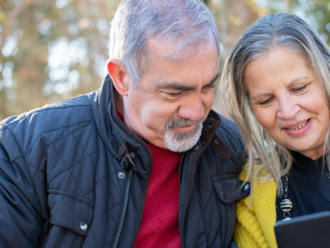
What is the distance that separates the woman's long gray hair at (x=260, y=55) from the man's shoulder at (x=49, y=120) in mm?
946

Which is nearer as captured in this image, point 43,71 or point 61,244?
point 61,244

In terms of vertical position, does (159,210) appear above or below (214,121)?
below

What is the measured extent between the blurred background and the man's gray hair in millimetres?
6060

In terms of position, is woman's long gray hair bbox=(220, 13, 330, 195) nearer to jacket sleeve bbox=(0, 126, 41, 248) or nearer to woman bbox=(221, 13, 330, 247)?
woman bbox=(221, 13, 330, 247)

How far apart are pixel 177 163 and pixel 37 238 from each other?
89cm

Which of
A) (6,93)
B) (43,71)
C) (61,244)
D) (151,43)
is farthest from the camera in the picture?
(43,71)

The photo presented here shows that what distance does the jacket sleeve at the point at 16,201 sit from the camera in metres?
1.60

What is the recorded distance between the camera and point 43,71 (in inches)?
452

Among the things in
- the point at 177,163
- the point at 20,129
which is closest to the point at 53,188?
the point at 20,129

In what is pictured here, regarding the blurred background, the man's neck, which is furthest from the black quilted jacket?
the blurred background

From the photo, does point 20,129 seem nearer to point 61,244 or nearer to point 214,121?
point 61,244

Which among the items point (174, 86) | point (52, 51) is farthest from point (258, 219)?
point (52, 51)

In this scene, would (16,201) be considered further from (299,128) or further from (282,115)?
(299,128)

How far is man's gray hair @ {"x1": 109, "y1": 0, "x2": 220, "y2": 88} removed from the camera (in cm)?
179
